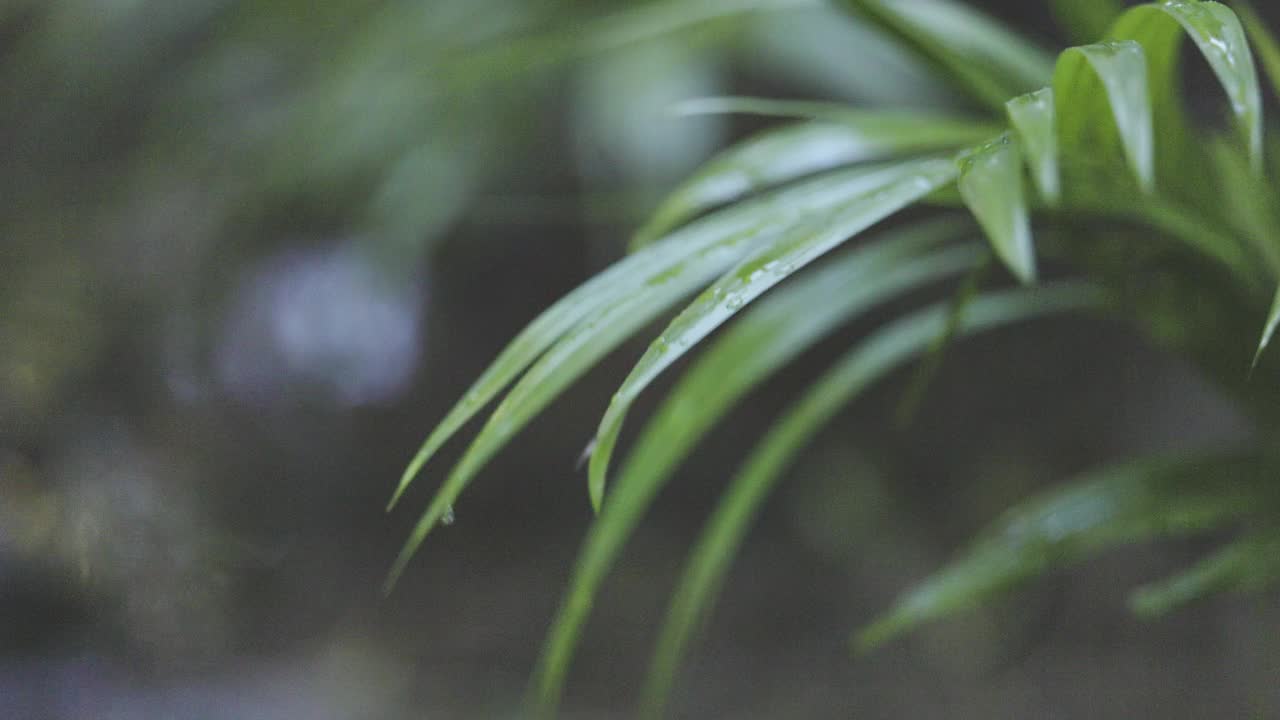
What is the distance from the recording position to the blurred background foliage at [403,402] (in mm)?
961

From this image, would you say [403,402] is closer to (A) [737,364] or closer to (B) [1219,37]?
(A) [737,364]

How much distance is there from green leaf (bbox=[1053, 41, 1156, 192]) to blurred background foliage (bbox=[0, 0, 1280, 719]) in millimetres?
367

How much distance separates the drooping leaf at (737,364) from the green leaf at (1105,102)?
16 centimetres

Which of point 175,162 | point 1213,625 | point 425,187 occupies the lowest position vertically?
point 1213,625

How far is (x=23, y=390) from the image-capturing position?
913mm

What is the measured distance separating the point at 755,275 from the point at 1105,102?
0.61ft

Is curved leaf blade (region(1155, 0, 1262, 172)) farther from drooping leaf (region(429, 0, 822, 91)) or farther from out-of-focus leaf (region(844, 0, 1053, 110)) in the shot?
drooping leaf (region(429, 0, 822, 91))

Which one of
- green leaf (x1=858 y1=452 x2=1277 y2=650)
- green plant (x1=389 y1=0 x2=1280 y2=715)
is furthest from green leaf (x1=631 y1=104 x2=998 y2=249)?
green leaf (x1=858 y1=452 x2=1277 y2=650)

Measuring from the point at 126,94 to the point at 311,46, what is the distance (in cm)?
30

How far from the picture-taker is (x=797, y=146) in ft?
1.94

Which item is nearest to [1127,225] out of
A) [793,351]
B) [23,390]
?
[793,351]

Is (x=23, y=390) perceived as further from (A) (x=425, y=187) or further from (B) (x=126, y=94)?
(B) (x=126, y=94)

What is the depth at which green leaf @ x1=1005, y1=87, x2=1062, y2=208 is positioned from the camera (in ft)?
1.13

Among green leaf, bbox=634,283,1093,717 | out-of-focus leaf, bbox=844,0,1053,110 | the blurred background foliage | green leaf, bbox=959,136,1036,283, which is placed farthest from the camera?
the blurred background foliage
